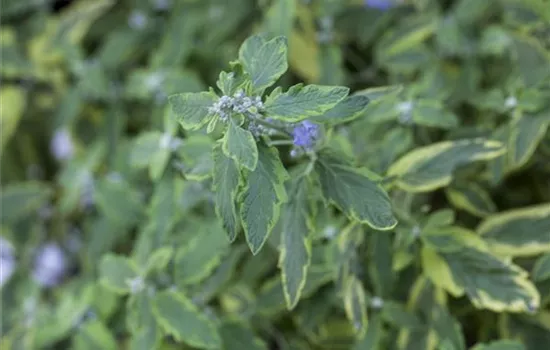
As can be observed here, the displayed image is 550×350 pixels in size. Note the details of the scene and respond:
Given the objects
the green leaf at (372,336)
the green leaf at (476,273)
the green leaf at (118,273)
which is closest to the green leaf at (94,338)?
the green leaf at (118,273)

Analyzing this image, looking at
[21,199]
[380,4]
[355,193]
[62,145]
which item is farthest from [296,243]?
[62,145]

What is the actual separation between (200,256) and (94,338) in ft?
0.68

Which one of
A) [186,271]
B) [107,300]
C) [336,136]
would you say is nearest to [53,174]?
[107,300]

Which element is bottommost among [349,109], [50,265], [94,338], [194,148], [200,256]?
[50,265]

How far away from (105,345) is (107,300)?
0.25 ft

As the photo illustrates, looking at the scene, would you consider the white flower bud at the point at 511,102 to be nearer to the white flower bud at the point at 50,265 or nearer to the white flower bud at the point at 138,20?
the white flower bud at the point at 138,20

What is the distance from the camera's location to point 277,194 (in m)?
0.63

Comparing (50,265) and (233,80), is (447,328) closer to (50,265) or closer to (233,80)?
(233,80)

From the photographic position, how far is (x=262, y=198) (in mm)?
621

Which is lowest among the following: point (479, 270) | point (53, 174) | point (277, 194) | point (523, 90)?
point (53, 174)

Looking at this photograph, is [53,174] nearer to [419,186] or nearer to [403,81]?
[403,81]

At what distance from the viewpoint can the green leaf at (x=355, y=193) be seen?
66 centimetres

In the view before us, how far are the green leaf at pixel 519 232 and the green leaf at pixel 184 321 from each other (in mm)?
330

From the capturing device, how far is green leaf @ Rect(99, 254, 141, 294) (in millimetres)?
890
